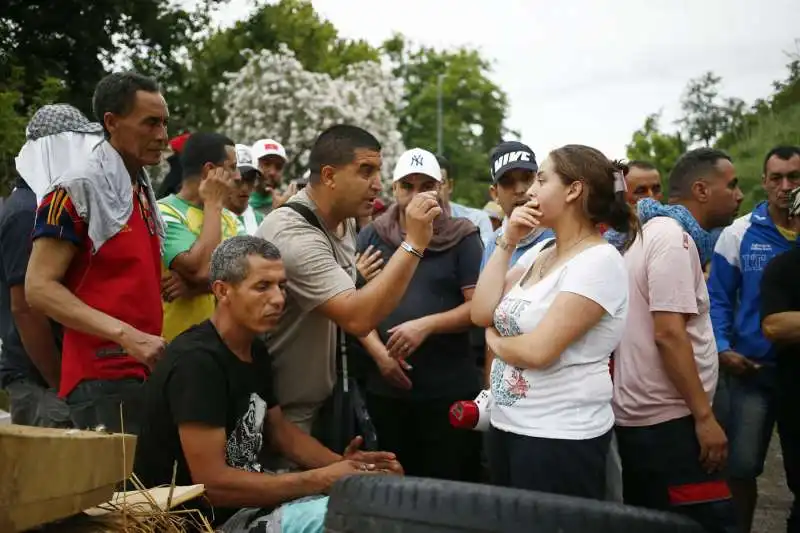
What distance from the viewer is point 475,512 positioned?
2.74m

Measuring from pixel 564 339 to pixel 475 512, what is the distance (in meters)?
0.77

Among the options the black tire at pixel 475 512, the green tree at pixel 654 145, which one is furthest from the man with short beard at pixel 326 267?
the green tree at pixel 654 145

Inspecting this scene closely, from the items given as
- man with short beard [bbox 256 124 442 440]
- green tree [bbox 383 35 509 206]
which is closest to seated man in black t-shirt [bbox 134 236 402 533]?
man with short beard [bbox 256 124 442 440]

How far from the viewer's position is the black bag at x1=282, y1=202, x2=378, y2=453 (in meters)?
4.29

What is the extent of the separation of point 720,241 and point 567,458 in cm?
284

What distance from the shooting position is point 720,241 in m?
5.73

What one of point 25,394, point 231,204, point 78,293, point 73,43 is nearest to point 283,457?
point 78,293

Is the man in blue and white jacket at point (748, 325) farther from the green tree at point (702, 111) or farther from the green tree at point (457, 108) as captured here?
the green tree at point (457, 108)

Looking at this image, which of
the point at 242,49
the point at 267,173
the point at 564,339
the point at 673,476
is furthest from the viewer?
the point at 242,49

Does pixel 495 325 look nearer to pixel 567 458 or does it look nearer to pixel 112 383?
pixel 567 458

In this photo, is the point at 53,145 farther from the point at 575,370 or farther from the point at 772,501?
the point at 772,501

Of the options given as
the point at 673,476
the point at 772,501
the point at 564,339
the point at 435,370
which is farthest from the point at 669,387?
the point at 772,501

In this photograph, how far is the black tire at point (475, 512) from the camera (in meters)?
2.73

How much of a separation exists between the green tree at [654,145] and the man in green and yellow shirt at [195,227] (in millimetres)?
40970
